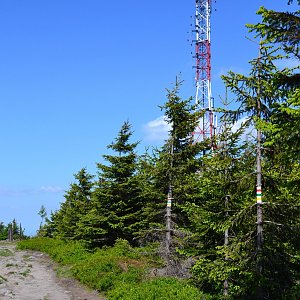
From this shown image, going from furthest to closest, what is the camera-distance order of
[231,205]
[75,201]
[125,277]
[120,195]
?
[75,201] → [120,195] → [125,277] → [231,205]

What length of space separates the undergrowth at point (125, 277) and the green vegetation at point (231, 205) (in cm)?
5

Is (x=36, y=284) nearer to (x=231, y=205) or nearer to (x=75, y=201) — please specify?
(x=231, y=205)

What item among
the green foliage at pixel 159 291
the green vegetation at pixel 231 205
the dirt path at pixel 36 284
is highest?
the green vegetation at pixel 231 205

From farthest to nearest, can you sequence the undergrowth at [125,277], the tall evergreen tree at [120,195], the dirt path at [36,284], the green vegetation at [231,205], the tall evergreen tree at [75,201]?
the tall evergreen tree at [75,201], the tall evergreen tree at [120,195], the dirt path at [36,284], the undergrowth at [125,277], the green vegetation at [231,205]


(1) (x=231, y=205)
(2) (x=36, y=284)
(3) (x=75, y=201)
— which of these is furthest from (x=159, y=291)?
(3) (x=75, y=201)

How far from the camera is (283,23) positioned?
29.4ft

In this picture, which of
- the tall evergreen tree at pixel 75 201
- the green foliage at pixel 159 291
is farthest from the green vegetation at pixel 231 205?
the tall evergreen tree at pixel 75 201

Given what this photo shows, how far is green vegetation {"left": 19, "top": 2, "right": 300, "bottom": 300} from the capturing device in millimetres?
9805

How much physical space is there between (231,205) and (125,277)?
6889mm

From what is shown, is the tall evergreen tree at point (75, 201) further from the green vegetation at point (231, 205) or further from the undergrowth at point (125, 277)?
the green vegetation at point (231, 205)

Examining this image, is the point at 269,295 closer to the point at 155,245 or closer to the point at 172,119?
the point at 155,245

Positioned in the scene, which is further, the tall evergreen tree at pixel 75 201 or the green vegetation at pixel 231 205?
the tall evergreen tree at pixel 75 201

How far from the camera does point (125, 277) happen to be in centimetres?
1883

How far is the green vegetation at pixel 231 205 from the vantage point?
9.80 m
